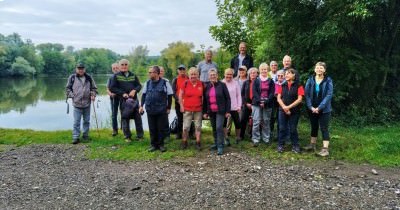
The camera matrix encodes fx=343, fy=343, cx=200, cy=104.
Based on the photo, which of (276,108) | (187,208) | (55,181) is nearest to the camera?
(187,208)

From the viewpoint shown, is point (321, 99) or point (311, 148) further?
point (311, 148)

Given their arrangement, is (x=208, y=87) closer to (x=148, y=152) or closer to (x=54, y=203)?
(x=148, y=152)

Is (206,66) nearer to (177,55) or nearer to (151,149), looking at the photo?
(151,149)

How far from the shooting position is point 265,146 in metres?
8.12

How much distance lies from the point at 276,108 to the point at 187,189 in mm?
3877

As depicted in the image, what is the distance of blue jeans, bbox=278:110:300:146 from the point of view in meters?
7.62

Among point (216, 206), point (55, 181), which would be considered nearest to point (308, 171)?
point (216, 206)

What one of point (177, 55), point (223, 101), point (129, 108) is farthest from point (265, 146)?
point (177, 55)

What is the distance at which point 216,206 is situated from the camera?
4.87 metres

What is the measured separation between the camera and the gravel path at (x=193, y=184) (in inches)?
197

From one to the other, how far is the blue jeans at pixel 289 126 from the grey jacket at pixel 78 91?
4.79m

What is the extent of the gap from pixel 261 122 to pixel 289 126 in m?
0.73

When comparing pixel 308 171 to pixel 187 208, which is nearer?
pixel 187 208

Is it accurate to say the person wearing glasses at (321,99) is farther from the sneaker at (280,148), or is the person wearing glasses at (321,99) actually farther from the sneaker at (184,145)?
the sneaker at (184,145)
